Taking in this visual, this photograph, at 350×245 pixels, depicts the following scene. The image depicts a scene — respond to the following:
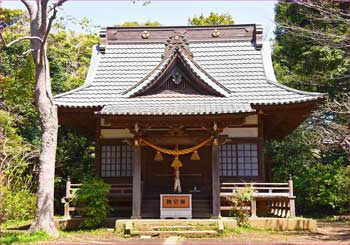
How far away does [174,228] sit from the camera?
12281 mm

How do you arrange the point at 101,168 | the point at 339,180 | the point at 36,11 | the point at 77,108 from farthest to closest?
the point at 339,180, the point at 101,168, the point at 77,108, the point at 36,11

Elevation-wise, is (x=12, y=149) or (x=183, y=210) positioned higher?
(x=12, y=149)

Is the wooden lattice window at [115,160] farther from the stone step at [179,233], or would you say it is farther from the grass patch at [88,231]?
the stone step at [179,233]

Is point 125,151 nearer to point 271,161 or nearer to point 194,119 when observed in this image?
point 194,119

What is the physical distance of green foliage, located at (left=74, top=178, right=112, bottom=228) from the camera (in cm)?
1338

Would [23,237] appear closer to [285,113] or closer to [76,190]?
[76,190]

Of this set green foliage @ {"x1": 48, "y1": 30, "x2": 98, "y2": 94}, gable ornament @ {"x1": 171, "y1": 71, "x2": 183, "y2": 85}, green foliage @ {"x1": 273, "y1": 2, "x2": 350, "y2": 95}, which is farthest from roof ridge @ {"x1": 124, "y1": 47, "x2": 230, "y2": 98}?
green foliage @ {"x1": 48, "y1": 30, "x2": 98, "y2": 94}

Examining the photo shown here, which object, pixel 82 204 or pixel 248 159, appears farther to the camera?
pixel 248 159

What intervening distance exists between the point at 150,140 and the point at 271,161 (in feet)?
36.7

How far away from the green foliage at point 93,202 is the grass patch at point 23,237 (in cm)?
226

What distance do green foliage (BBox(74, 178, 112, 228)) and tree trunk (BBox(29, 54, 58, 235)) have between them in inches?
68.4

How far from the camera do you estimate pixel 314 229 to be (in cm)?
1320

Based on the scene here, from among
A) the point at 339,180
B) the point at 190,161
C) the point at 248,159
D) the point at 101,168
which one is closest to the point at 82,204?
the point at 101,168

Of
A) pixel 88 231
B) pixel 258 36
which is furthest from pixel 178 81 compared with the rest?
pixel 88 231
